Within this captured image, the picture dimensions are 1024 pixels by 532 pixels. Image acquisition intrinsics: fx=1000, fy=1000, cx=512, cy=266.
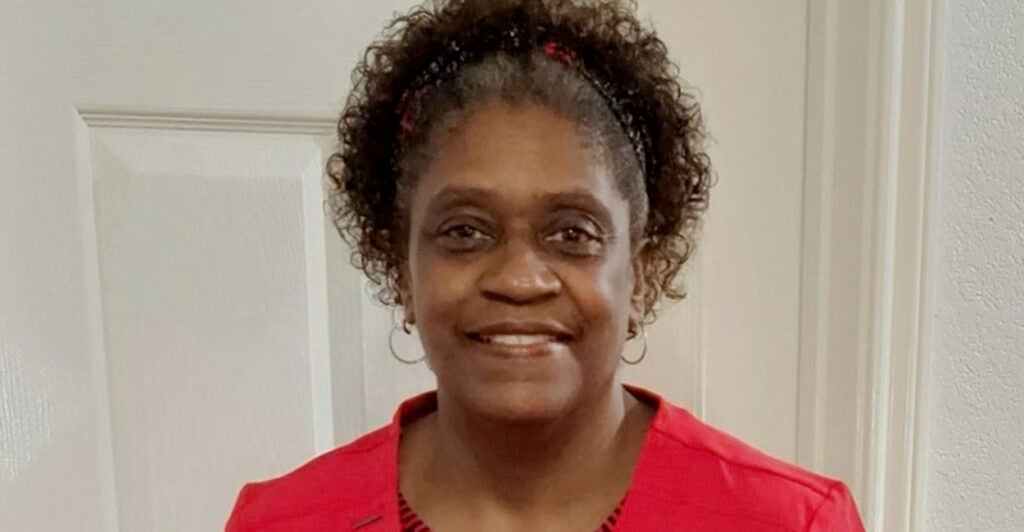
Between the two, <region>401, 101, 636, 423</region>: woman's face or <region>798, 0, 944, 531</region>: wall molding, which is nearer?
<region>401, 101, 636, 423</region>: woman's face

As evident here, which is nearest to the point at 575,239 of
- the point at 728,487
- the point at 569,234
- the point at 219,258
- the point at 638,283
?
the point at 569,234

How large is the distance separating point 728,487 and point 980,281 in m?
0.31

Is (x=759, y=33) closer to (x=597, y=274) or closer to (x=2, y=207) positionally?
(x=597, y=274)

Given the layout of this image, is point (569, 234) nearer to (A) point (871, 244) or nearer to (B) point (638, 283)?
(B) point (638, 283)

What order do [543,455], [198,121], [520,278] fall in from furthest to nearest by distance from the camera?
1. [198,121]
2. [543,455]
3. [520,278]

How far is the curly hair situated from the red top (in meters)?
0.13

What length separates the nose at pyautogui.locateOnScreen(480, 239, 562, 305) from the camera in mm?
667

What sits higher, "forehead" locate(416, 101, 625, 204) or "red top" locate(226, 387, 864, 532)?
"forehead" locate(416, 101, 625, 204)

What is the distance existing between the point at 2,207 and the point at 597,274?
1.72 feet

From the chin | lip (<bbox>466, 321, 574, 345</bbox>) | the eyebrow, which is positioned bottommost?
the chin

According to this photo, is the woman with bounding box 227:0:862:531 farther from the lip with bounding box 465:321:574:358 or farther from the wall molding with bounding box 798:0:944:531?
the wall molding with bounding box 798:0:944:531

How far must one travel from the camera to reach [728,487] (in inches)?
28.9

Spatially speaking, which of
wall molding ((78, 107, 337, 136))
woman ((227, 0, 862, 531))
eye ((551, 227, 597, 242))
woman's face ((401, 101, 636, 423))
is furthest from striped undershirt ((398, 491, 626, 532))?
wall molding ((78, 107, 337, 136))

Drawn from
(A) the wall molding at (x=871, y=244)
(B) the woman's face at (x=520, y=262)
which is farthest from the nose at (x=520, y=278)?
(A) the wall molding at (x=871, y=244)
